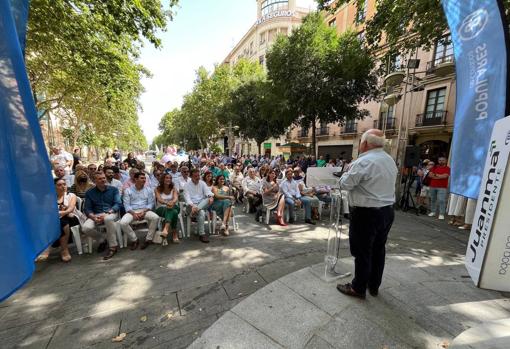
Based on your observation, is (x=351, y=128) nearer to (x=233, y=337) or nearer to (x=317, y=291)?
(x=317, y=291)

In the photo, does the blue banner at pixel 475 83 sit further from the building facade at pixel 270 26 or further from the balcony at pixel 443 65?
the building facade at pixel 270 26

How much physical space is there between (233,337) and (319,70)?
514 inches

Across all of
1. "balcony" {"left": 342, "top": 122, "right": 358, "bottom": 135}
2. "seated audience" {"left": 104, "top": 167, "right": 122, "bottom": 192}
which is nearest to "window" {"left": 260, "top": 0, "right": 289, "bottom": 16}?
"balcony" {"left": 342, "top": 122, "right": 358, "bottom": 135}

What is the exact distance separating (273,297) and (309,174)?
1.96 metres

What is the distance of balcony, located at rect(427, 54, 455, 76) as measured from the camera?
1409 cm

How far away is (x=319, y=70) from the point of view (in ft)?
41.0

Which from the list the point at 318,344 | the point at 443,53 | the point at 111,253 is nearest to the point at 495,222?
the point at 318,344

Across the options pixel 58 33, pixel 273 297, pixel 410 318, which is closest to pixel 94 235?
pixel 273 297

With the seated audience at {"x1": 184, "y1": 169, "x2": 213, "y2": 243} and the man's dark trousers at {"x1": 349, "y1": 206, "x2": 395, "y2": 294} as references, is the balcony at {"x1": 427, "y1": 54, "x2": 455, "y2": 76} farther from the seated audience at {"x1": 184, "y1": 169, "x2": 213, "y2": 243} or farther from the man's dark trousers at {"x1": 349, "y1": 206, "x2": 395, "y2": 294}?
the man's dark trousers at {"x1": 349, "y1": 206, "x2": 395, "y2": 294}

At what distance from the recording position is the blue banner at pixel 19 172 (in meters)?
1.23

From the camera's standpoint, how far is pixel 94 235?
13.4 ft

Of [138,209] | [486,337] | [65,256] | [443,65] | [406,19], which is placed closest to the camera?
[486,337]

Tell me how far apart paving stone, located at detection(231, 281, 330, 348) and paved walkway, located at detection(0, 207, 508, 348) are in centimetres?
2

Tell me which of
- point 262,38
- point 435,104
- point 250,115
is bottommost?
point 250,115
